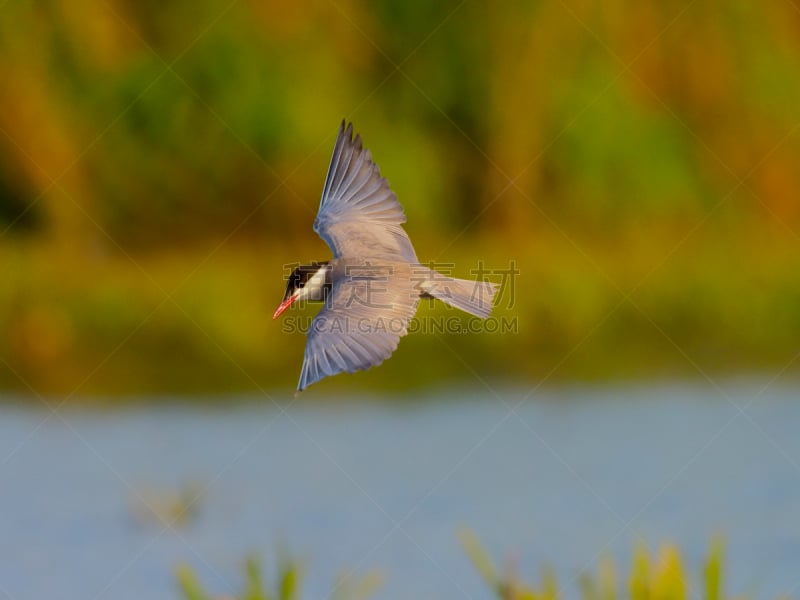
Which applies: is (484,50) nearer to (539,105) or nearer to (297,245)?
(539,105)

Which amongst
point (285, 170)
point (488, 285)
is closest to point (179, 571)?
point (488, 285)

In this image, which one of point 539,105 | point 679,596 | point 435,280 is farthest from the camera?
point 539,105

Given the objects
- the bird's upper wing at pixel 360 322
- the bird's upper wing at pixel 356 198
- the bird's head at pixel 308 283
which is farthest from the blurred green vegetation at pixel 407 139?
the bird's upper wing at pixel 360 322

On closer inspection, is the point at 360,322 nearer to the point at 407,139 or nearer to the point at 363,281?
the point at 363,281

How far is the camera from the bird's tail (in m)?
4.77

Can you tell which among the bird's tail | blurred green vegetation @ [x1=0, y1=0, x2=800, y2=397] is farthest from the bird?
blurred green vegetation @ [x1=0, y1=0, x2=800, y2=397]

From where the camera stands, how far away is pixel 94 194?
698cm

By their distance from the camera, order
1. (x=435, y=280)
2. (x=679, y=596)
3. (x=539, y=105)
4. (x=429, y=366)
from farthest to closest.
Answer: (x=539, y=105)
(x=429, y=366)
(x=435, y=280)
(x=679, y=596)

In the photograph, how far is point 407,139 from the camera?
6.89m

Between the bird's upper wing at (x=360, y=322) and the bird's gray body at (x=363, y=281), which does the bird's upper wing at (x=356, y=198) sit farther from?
the bird's upper wing at (x=360, y=322)

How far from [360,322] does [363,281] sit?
27 cm

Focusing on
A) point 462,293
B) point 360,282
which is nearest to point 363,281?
point 360,282

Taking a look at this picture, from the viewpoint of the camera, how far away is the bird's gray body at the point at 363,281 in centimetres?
429

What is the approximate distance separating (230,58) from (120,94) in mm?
524
